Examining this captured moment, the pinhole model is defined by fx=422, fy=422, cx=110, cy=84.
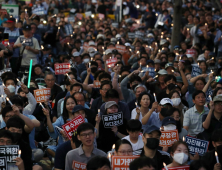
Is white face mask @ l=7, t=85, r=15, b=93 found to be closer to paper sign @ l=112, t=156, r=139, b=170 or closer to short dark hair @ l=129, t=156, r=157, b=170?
paper sign @ l=112, t=156, r=139, b=170

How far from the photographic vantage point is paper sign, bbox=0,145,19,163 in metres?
4.98

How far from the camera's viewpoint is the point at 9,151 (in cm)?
499

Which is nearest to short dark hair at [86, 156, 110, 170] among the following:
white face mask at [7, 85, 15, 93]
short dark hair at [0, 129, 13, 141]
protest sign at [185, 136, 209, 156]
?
short dark hair at [0, 129, 13, 141]

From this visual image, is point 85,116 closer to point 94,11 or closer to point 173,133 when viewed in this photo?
point 173,133

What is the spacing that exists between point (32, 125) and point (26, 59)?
18.0ft

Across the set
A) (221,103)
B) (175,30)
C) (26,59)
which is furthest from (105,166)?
(175,30)

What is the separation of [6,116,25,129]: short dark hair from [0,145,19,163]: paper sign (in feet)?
2.22

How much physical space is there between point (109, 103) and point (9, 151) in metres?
2.09

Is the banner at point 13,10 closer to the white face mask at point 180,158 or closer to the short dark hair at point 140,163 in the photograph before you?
the white face mask at point 180,158

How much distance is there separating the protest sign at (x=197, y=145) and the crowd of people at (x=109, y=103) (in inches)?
1.9

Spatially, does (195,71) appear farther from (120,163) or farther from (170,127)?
(120,163)

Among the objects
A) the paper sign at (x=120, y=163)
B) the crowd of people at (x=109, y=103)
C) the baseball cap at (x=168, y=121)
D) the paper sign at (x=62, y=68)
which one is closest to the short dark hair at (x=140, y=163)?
the crowd of people at (x=109, y=103)

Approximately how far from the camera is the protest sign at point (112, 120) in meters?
6.44

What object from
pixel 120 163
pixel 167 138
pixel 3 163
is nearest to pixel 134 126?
pixel 167 138
